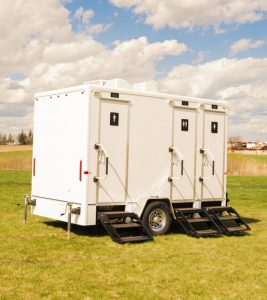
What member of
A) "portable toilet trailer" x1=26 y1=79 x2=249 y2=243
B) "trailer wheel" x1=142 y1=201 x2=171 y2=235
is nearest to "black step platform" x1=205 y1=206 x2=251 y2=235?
"portable toilet trailer" x1=26 y1=79 x2=249 y2=243

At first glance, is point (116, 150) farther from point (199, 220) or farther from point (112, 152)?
point (199, 220)

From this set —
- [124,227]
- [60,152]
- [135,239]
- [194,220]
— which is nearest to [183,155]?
[194,220]

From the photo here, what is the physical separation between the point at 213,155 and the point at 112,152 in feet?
9.70

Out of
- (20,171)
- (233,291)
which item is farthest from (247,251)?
(20,171)

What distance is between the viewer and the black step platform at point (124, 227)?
1001 cm

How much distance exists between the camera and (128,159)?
35.2 feet

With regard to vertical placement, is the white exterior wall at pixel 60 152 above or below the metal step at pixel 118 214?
above

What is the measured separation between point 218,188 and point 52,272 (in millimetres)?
5739

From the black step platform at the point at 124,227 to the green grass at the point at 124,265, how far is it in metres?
0.19

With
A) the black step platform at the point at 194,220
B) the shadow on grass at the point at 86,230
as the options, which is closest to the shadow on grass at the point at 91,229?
the shadow on grass at the point at 86,230

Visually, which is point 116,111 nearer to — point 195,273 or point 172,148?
point 172,148

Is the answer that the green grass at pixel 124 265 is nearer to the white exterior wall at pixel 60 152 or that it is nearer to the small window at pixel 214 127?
the white exterior wall at pixel 60 152

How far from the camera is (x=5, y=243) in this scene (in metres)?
9.77

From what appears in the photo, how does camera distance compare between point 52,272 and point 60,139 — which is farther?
point 60,139
